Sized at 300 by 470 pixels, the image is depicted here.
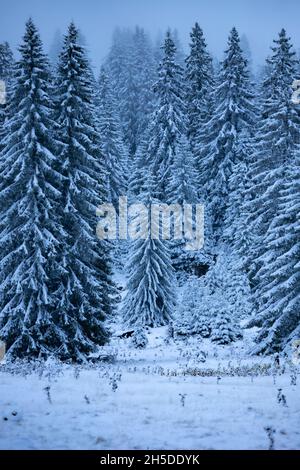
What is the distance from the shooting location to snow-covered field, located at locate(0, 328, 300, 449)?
744 centimetres

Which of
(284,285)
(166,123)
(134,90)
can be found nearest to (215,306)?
(284,285)

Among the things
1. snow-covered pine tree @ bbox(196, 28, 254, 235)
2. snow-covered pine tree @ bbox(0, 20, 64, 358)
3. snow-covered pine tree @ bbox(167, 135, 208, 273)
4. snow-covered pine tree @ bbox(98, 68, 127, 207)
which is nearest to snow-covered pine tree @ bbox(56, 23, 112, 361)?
snow-covered pine tree @ bbox(0, 20, 64, 358)

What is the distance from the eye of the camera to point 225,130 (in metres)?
34.4

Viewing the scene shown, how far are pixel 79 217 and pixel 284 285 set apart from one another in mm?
9162

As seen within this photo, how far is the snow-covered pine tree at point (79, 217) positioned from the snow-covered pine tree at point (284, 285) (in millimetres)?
7160

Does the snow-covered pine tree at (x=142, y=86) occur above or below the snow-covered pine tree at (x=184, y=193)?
above

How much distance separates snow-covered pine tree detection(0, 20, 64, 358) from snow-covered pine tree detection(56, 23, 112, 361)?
1.79ft

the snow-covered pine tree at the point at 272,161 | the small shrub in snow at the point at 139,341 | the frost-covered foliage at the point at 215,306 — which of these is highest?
the snow-covered pine tree at the point at 272,161

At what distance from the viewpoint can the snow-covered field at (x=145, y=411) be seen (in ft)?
24.4

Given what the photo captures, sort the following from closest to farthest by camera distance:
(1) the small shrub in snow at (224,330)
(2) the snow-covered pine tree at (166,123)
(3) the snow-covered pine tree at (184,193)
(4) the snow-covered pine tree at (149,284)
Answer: (1) the small shrub in snow at (224,330) < (4) the snow-covered pine tree at (149,284) < (3) the snow-covered pine tree at (184,193) < (2) the snow-covered pine tree at (166,123)

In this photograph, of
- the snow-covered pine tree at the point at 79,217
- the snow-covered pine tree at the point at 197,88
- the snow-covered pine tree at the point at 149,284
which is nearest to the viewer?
the snow-covered pine tree at the point at 79,217

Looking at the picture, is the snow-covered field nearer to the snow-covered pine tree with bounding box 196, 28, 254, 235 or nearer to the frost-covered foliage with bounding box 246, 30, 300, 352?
the frost-covered foliage with bounding box 246, 30, 300, 352

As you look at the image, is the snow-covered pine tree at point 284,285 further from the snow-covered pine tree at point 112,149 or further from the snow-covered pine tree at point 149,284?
the snow-covered pine tree at point 112,149

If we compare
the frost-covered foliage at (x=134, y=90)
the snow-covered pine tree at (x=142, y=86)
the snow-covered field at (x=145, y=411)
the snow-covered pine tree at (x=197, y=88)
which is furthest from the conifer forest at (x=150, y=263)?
the frost-covered foliage at (x=134, y=90)
